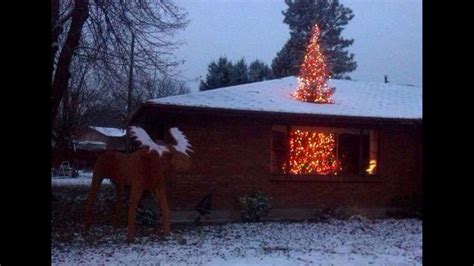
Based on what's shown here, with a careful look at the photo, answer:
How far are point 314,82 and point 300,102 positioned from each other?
1030mm

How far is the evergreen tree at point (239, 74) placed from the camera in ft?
118

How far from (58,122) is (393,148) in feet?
65.2

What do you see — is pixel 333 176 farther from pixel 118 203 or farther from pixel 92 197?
pixel 92 197

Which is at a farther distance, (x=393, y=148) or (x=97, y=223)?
(x=393, y=148)

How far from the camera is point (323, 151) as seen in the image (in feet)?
54.1

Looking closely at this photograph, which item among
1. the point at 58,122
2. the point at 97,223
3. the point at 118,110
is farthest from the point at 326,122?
the point at 118,110

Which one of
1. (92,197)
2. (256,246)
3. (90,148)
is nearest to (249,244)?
(256,246)

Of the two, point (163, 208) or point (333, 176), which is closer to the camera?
point (163, 208)

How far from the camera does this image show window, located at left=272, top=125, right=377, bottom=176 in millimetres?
15680

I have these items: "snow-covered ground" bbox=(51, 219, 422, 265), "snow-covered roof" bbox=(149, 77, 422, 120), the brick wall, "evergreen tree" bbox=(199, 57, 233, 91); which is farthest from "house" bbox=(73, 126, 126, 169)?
"snow-covered ground" bbox=(51, 219, 422, 265)

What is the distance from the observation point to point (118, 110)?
1447 inches

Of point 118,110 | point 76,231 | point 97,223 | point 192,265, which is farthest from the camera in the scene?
point 118,110

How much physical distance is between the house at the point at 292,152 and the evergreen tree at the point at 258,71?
20801mm

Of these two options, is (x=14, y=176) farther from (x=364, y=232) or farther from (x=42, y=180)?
(x=364, y=232)
